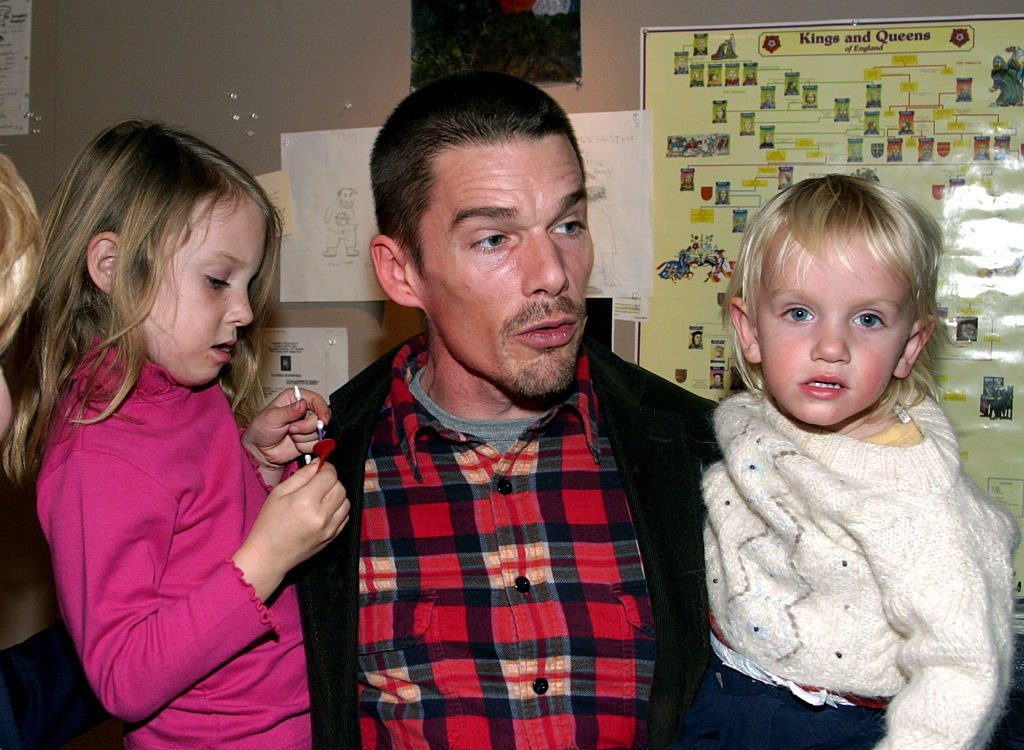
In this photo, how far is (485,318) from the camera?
4.85ft

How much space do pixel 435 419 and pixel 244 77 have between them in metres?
1.22

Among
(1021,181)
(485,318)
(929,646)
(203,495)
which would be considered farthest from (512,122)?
(1021,181)

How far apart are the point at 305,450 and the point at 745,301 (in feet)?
2.54

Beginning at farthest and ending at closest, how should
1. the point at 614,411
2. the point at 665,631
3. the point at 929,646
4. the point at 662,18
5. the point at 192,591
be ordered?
the point at 662,18
the point at 614,411
the point at 665,631
the point at 192,591
the point at 929,646

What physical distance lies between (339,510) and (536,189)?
58cm

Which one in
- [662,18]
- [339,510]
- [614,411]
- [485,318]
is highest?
[662,18]

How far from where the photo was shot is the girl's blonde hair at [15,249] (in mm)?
1088

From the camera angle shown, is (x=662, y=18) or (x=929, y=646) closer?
(x=929, y=646)

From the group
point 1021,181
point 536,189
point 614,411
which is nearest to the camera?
point 536,189

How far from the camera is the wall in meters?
2.05

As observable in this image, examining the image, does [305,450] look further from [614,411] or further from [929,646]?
[929,646]

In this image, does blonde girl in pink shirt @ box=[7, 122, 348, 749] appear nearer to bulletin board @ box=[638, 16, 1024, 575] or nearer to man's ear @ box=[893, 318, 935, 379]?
man's ear @ box=[893, 318, 935, 379]

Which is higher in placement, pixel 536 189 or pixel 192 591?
pixel 536 189

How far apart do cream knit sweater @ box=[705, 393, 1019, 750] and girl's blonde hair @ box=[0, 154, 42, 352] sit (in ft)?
3.20
